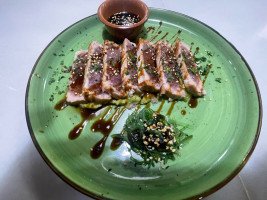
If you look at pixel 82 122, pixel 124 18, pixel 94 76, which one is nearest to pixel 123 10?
pixel 124 18

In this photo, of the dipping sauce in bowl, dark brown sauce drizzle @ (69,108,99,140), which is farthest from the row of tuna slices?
the dipping sauce in bowl

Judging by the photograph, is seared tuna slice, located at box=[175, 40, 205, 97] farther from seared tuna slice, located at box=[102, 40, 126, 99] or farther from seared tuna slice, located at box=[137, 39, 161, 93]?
seared tuna slice, located at box=[102, 40, 126, 99]

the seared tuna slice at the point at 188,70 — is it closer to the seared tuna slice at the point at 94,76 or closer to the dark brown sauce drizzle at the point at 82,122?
the seared tuna slice at the point at 94,76

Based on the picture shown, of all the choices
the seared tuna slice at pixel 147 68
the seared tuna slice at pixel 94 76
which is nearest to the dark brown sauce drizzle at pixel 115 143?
the seared tuna slice at pixel 94 76

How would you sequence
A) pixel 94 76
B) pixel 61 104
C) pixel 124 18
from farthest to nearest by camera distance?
1. pixel 124 18
2. pixel 94 76
3. pixel 61 104

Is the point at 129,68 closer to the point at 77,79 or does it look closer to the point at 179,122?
the point at 77,79
